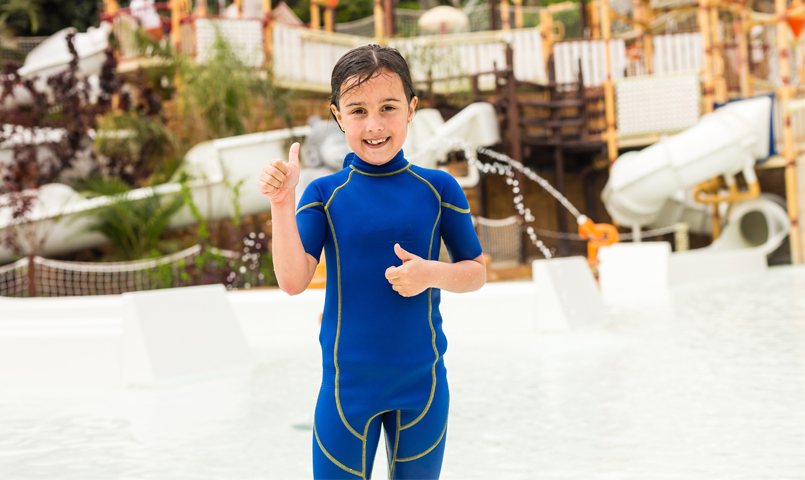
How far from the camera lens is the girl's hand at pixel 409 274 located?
1.14m

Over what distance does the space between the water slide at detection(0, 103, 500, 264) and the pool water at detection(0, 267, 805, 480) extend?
4.67 m

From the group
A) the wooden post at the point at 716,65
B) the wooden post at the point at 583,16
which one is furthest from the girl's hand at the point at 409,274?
the wooden post at the point at 583,16

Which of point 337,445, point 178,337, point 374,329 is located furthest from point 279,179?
point 178,337

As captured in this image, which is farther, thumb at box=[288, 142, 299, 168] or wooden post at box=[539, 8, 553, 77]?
wooden post at box=[539, 8, 553, 77]

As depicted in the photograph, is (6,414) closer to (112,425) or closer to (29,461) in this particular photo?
(112,425)

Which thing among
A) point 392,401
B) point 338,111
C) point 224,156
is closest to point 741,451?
point 392,401

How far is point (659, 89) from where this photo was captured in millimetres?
11617

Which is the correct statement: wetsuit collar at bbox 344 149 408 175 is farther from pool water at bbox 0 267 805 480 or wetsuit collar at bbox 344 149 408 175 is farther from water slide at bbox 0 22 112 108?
water slide at bbox 0 22 112 108

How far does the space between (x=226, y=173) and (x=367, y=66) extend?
328 inches

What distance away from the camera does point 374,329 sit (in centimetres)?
121

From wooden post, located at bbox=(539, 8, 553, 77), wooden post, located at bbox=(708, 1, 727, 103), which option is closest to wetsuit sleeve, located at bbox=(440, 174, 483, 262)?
wooden post, located at bbox=(708, 1, 727, 103)

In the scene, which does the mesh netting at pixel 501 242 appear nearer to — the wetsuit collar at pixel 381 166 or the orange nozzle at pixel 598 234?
the orange nozzle at pixel 598 234

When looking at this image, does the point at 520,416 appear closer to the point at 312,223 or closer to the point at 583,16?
the point at 312,223

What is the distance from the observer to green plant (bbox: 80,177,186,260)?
8.77 metres
